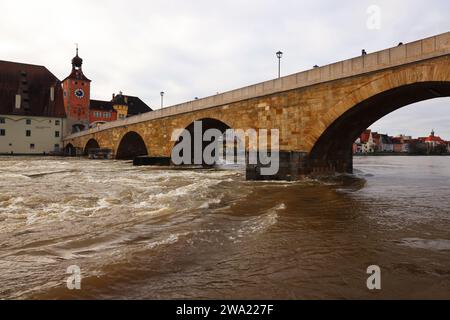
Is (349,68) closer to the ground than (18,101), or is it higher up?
closer to the ground

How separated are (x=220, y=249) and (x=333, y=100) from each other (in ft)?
36.2

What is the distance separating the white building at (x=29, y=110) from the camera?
2160 inches

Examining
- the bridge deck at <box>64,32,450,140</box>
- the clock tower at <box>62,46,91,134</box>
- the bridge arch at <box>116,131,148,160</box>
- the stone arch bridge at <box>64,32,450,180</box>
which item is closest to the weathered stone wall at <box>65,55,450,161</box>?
the stone arch bridge at <box>64,32,450,180</box>

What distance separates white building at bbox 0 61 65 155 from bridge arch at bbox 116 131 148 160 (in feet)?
86.2

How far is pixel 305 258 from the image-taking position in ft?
12.8

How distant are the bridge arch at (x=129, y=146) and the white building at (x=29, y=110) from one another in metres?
26.3

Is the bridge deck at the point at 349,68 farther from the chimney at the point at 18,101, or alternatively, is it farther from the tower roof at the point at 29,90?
the tower roof at the point at 29,90

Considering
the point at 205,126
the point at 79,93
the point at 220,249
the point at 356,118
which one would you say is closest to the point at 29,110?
the point at 79,93

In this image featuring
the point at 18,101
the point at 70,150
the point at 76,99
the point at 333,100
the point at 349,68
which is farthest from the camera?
the point at 76,99

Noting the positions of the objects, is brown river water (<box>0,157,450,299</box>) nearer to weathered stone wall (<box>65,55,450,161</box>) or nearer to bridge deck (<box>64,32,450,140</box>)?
weathered stone wall (<box>65,55,450,161</box>)

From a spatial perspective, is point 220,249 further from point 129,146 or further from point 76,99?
point 76,99

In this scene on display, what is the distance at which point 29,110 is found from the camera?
5712 cm
